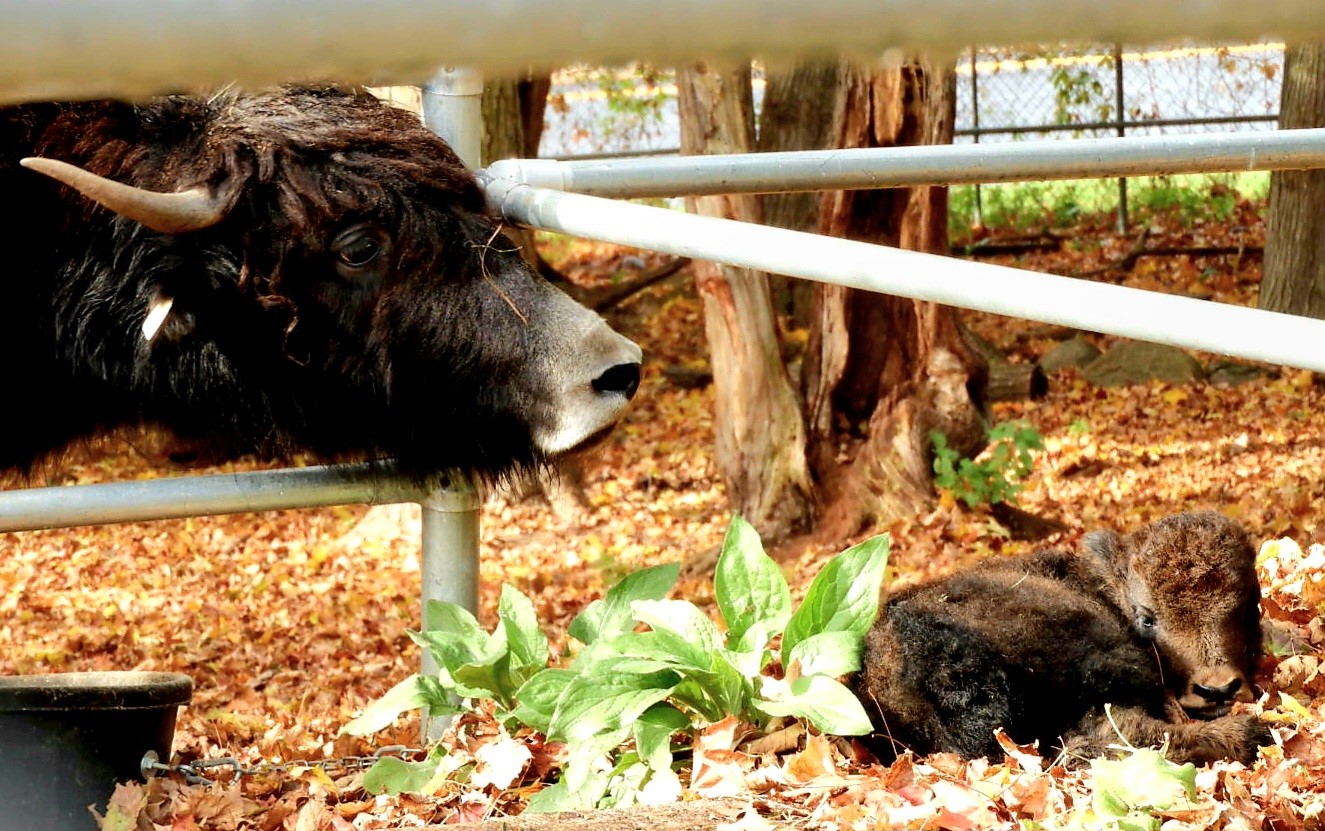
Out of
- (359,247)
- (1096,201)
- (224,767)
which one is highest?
(1096,201)

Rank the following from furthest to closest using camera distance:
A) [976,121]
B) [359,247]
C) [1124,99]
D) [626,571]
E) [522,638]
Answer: [1124,99], [976,121], [626,571], [359,247], [522,638]

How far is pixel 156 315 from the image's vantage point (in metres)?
3.80

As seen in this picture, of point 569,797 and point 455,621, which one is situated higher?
point 455,621

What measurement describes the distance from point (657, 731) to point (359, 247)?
5.36 ft

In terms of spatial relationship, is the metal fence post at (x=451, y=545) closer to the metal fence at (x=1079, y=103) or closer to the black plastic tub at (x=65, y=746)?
the black plastic tub at (x=65, y=746)

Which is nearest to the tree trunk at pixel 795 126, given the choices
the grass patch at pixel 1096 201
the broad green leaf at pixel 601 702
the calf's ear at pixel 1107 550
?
the grass patch at pixel 1096 201

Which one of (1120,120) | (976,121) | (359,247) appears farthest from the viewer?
(976,121)

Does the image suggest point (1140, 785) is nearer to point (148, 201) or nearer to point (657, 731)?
point (657, 731)

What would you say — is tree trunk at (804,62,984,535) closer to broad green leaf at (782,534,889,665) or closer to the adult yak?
the adult yak

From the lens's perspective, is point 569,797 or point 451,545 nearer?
point 569,797

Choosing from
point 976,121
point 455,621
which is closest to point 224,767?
point 455,621

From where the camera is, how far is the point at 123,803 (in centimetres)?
321

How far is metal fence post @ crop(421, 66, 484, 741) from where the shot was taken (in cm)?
380

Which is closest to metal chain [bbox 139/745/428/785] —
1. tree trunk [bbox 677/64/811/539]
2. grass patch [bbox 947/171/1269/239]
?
tree trunk [bbox 677/64/811/539]
